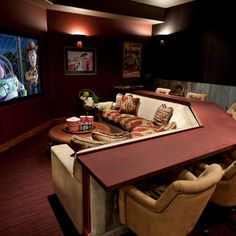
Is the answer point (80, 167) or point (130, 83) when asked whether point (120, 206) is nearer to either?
point (80, 167)

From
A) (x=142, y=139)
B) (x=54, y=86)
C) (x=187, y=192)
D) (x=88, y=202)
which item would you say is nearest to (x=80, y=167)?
(x=88, y=202)

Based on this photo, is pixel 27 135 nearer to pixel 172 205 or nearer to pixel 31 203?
pixel 31 203

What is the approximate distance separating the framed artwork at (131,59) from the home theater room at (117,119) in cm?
4

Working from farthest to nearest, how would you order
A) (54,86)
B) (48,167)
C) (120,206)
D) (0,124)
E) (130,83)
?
(130,83)
(54,86)
(0,124)
(48,167)
(120,206)

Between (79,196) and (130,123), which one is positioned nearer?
(79,196)

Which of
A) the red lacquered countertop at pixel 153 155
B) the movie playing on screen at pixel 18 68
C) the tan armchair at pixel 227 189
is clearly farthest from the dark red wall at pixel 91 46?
the tan armchair at pixel 227 189

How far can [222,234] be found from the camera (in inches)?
78.3

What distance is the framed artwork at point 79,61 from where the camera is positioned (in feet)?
17.8

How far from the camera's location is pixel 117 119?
167 inches

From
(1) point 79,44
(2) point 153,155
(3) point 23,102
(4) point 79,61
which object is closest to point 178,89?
(4) point 79,61

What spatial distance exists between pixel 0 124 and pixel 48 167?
1.32 m

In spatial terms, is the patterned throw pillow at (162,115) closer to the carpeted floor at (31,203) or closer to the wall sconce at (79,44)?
the carpeted floor at (31,203)

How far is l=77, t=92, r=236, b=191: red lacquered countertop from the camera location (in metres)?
1.42

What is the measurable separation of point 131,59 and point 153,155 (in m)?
5.29
